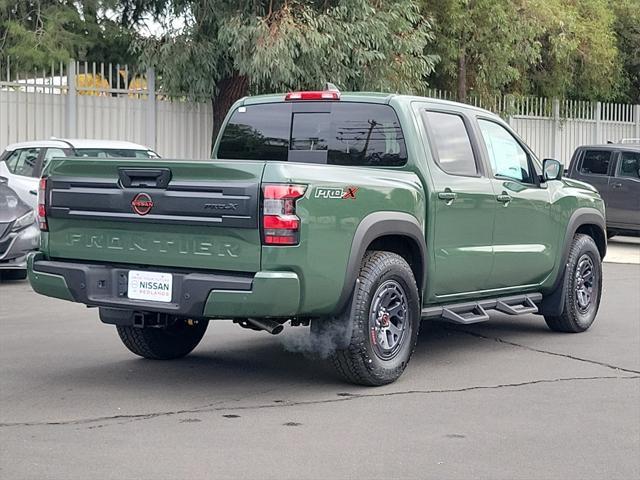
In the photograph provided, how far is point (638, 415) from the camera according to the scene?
7.15 m

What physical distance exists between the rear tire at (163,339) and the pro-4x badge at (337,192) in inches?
67.8

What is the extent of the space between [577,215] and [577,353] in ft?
4.72

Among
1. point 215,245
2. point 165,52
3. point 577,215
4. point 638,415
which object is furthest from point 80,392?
point 165,52

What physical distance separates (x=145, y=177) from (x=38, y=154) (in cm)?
902

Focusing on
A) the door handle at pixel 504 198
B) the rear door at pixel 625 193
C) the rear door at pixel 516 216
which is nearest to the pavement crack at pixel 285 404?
the rear door at pixel 516 216

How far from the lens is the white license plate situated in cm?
711

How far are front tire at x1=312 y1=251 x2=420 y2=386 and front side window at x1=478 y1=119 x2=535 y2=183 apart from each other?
1.75 metres

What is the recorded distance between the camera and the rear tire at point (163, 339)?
843 centimetres

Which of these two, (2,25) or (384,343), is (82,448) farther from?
(2,25)

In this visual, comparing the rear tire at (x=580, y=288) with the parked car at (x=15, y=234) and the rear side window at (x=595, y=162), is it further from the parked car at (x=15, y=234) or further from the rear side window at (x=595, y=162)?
the rear side window at (x=595, y=162)

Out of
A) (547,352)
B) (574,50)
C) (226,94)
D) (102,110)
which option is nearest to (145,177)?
(547,352)

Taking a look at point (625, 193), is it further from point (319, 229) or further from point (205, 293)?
point (205, 293)

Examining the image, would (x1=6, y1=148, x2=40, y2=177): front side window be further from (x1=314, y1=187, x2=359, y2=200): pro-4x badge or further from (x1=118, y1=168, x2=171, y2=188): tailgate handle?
(x1=314, y1=187, x2=359, y2=200): pro-4x badge

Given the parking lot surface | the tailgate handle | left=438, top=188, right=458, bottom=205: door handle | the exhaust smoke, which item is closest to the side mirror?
the parking lot surface
